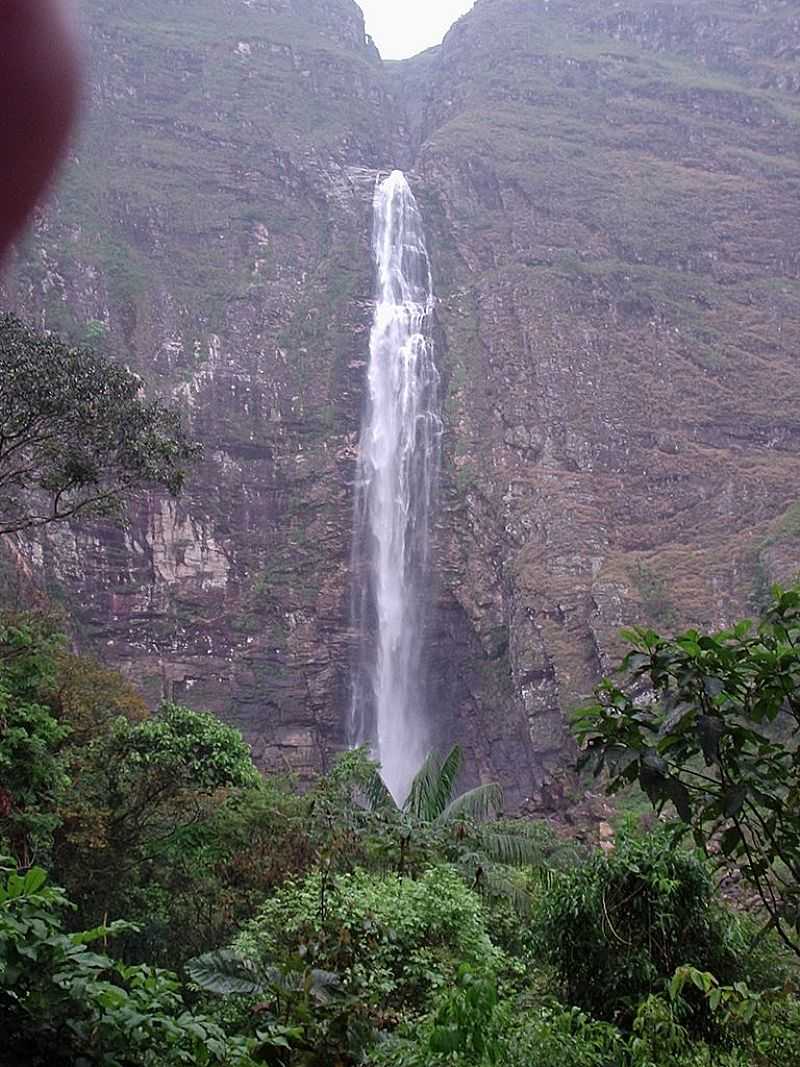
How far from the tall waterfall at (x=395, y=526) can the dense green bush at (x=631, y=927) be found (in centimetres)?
2039

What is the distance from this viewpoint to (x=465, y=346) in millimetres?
34938

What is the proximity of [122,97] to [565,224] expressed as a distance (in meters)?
21.8

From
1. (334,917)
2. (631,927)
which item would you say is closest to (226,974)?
(334,917)

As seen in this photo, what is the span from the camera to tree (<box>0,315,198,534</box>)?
11992 millimetres

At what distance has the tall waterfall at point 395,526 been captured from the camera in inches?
1093

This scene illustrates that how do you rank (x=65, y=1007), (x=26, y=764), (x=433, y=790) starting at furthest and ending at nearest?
(x=433, y=790)
(x=26, y=764)
(x=65, y=1007)

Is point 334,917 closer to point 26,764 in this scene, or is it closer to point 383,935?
point 383,935

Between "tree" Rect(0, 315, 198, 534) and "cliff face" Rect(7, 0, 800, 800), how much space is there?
15063 mm

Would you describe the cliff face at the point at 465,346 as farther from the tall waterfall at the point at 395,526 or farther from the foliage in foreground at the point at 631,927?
the foliage in foreground at the point at 631,927

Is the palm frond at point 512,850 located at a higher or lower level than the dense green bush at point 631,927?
higher

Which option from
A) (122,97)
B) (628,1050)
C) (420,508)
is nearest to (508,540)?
(420,508)

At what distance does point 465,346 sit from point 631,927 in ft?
101

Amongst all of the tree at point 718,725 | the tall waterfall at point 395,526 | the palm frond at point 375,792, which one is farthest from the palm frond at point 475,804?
the tall waterfall at point 395,526

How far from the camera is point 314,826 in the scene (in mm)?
10094
